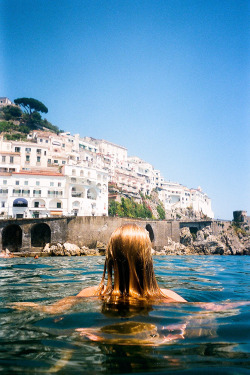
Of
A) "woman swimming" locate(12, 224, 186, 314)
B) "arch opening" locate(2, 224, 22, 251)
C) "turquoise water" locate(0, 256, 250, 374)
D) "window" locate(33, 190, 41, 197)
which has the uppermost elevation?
"window" locate(33, 190, 41, 197)

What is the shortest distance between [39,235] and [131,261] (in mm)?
41169

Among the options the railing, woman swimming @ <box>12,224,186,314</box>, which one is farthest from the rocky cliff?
woman swimming @ <box>12,224,186,314</box>

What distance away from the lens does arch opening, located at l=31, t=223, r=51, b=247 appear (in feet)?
135

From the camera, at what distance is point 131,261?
2914mm

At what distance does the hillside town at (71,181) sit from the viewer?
46.2m

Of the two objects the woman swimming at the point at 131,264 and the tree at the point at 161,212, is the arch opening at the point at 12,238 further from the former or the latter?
the tree at the point at 161,212

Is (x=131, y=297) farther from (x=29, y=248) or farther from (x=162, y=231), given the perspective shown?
(x=162, y=231)

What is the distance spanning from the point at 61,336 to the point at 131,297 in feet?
2.72

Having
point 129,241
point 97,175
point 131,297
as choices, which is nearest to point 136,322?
point 131,297

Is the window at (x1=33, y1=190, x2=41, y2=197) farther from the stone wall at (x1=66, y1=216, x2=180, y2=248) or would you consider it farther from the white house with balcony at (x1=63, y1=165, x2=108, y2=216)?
the stone wall at (x1=66, y1=216, x2=180, y2=248)

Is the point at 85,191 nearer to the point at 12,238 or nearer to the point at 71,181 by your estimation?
the point at 71,181

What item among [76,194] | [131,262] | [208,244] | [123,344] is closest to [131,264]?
[131,262]

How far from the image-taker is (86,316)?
284cm

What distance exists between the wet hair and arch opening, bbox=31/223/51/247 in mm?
40163
